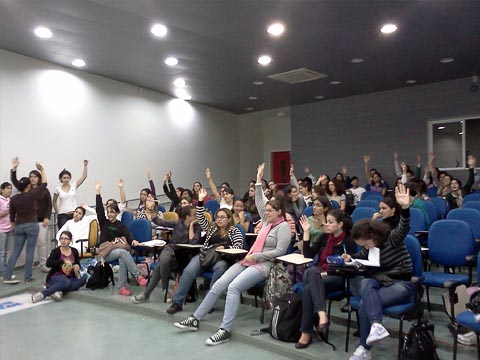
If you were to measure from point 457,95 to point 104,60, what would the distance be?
7.43 m

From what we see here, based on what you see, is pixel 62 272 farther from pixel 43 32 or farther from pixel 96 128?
pixel 96 128

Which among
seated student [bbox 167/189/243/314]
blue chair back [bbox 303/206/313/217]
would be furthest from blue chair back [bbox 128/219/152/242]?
blue chair back [bbox 303/206/313/217]

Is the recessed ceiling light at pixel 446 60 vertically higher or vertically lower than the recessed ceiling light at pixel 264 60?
higher

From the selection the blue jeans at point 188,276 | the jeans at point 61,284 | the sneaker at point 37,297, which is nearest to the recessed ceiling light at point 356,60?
the blue jeans at point 188,276

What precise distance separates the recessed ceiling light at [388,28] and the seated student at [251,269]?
3313mm

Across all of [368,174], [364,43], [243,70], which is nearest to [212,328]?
[364,43]

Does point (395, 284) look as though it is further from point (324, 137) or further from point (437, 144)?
point (324, 137)

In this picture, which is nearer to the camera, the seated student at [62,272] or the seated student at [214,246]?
the seated student at [214,246]

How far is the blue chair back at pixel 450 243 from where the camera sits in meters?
3.95

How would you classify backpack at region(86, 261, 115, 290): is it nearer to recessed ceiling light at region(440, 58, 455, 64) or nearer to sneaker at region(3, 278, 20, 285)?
sneaker at region(3, 278, 20, 285)

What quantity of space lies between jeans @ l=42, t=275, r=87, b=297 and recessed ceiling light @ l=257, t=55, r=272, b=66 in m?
4.67

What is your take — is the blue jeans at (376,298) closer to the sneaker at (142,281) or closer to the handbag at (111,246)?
the sneaker at (142,281)

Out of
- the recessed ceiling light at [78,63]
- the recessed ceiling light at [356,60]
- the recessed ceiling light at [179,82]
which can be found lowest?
the recessed ceiling light at [78,63]

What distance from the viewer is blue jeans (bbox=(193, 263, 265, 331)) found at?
3.87 metres
